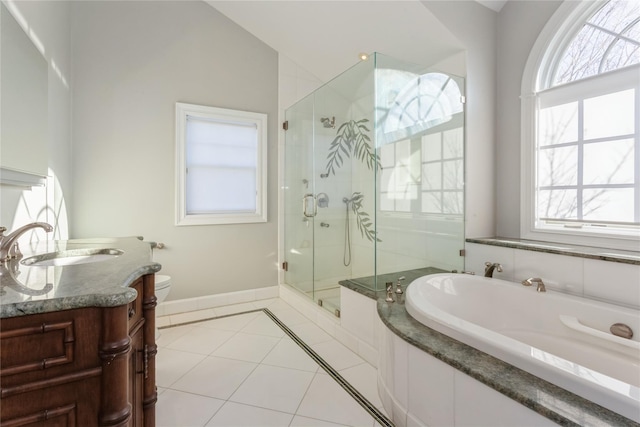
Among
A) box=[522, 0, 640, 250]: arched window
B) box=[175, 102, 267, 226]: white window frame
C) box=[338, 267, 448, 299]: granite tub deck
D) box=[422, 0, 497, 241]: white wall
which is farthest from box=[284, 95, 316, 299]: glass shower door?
box=[522, 0, 640, 250]: arched window

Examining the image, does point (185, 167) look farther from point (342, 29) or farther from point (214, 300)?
point (342, 29)

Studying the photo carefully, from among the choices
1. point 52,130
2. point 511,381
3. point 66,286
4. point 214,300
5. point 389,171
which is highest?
Result: point 52,130

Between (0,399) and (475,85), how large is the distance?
298 cm

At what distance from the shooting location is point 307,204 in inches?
120

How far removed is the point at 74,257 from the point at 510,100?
3139mm

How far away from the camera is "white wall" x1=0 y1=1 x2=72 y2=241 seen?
1514mm

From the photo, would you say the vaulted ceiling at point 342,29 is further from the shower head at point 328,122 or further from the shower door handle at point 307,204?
the shower door handle at point 307,204

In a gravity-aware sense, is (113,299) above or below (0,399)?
above

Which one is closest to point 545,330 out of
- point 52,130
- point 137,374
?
point 137,374

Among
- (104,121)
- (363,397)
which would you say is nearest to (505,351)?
(363,397)

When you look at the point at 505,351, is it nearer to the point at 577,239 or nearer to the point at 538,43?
the point at 577,239

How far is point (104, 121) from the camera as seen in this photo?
253cm

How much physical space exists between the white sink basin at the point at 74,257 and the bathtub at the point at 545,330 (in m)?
1.57

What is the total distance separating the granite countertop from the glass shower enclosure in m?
1.52
